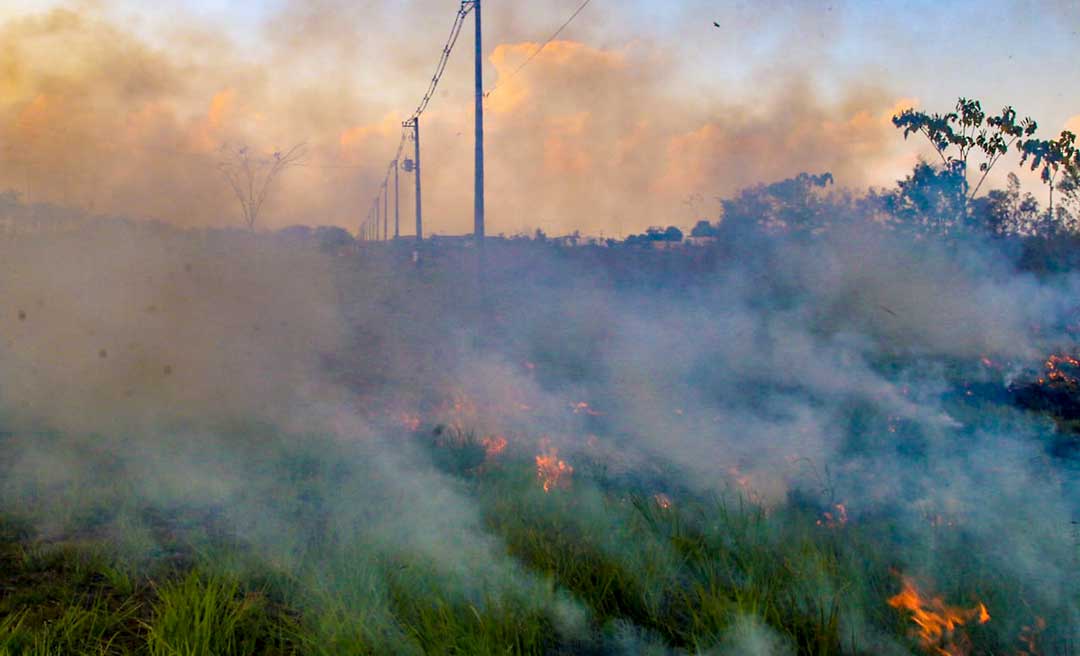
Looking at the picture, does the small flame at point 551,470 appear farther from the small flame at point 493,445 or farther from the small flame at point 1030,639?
the small flame at point 1030,639

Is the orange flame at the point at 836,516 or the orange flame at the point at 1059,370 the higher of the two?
the orange flame at the point at 1059,370

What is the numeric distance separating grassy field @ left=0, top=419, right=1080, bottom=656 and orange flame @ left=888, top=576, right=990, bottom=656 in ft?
0.05

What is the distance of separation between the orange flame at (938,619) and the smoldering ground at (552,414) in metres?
0.08

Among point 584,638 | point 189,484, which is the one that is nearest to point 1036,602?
point 584,638

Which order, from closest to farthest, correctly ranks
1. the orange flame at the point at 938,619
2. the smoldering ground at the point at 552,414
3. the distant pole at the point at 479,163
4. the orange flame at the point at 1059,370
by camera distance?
the orange flame at the point at 938,619 → the smoldering ground at the point at 552,414 → the orange flame at the point at 1059,370 → the distant pole at the point at 479,163

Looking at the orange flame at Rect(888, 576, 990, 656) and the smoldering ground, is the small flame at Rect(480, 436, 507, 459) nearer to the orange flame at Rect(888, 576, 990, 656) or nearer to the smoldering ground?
the smoldering ground

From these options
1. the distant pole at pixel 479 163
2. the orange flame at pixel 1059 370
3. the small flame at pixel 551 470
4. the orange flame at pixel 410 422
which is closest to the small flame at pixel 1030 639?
the small flame at pixel 551 470

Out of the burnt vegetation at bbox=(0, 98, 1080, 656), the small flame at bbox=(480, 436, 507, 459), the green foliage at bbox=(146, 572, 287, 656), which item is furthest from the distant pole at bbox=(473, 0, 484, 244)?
the green foliage at bbox=(146, 572, 287, 656)

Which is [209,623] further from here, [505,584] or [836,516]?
[836,516]

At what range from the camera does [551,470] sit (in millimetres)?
7090

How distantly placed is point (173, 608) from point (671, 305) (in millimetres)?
11494

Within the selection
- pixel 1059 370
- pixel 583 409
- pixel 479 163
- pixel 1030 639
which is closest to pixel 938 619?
pixel 1030 639

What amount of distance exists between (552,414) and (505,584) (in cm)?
522

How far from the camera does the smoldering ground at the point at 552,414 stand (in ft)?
15.2
